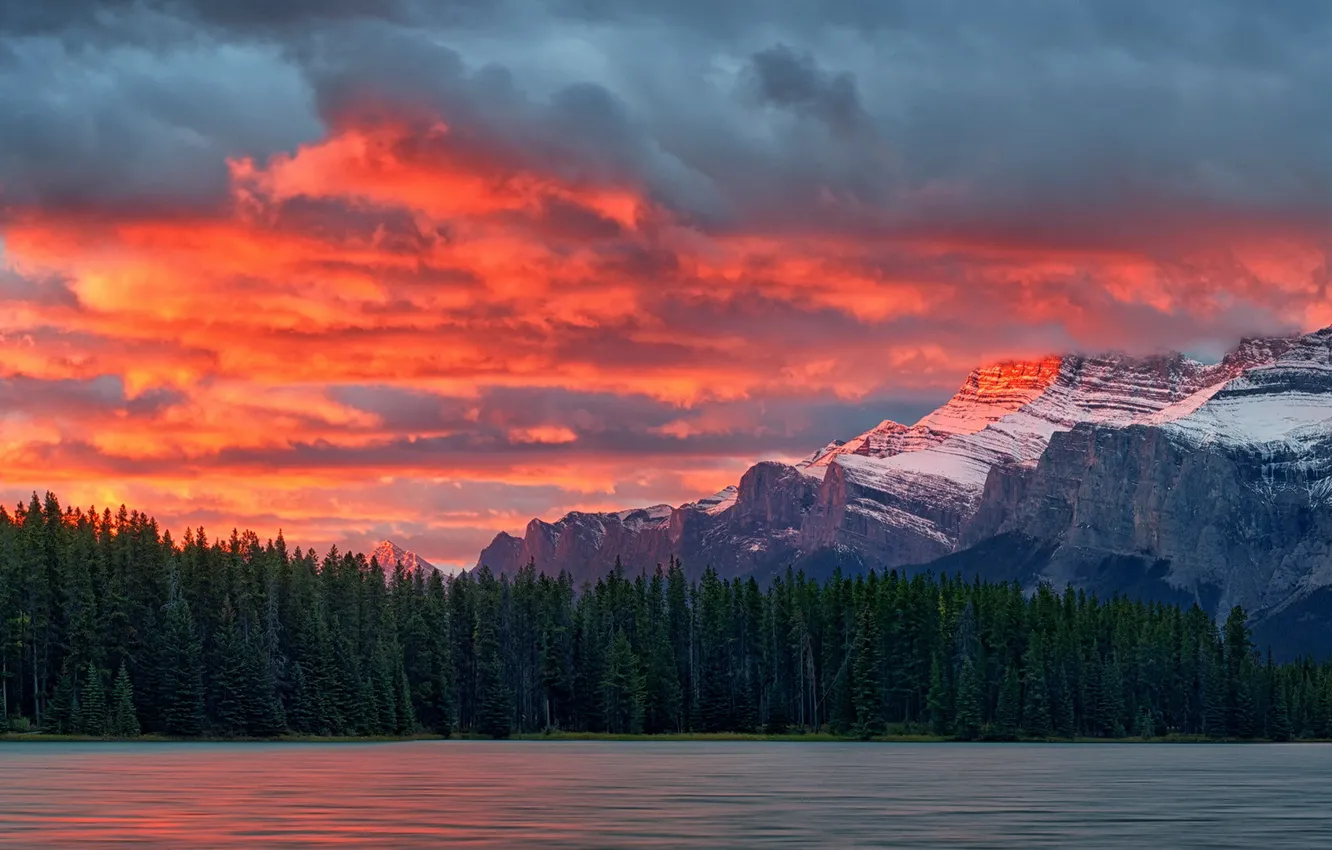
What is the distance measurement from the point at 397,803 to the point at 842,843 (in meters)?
31.2


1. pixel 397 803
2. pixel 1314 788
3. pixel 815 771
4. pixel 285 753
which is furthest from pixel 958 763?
pixel 397 803

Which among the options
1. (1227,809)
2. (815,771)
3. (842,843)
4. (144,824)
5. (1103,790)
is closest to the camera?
(842,843)

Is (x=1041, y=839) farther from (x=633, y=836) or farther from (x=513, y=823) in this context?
(x=513, y=823)

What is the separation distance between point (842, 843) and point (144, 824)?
28044mm

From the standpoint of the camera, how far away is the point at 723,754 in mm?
181750

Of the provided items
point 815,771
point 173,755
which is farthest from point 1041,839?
point 173,755

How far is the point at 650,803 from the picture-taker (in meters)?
88.9

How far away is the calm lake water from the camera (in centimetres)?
6800

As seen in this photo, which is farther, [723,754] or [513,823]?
[723,754]

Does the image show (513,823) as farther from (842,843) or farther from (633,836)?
(842,843)

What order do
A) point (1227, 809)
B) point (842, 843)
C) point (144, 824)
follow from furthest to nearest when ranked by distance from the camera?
point (1227, 809) < point (144, 824) < point (842, 843)

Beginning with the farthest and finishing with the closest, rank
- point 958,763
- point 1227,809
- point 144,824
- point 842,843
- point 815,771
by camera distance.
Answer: point 958,763, point 815,771, point 1227,809, point 144,824, point 842,843

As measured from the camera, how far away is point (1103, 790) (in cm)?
10638

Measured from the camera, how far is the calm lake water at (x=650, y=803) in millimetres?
68000
